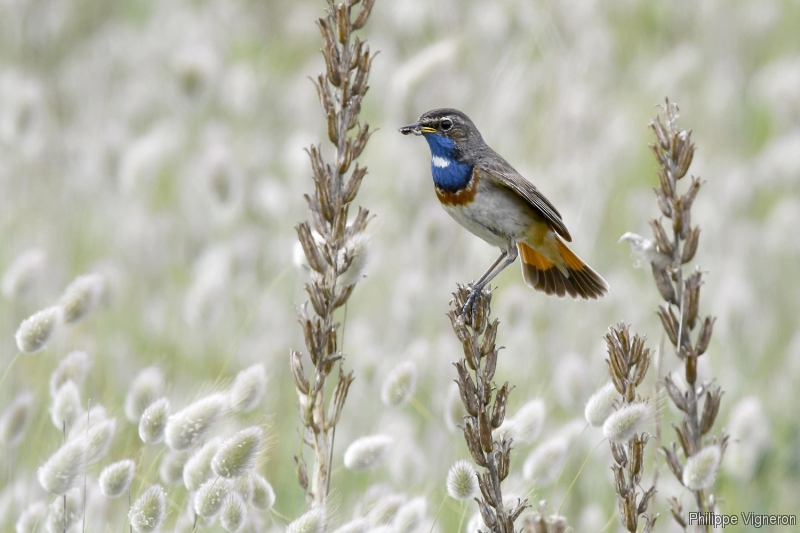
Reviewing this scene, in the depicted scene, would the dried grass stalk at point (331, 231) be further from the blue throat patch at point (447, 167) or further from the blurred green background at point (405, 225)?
the blue throat patch at point (447, 167)

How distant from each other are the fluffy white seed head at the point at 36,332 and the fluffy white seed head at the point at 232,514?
806 millimetres

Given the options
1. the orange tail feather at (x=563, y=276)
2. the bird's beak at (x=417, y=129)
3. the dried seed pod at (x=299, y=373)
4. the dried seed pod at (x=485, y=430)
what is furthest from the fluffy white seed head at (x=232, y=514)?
the orange tail feather at (x=563, y=276)

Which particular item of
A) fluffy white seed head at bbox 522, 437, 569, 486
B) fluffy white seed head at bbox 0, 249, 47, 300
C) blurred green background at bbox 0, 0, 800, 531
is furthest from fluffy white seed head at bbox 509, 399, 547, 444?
fluffy white seed head at bbox 0, 249, 47, 300

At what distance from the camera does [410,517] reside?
2.93 m

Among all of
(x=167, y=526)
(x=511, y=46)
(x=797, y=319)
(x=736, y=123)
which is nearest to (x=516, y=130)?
(x=511, y=46)

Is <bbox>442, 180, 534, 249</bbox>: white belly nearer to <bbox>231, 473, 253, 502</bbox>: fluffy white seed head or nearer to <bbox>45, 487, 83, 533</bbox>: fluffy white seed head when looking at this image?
<bbox>231, 473, 253, 502</bbox>: fluffy white seed head

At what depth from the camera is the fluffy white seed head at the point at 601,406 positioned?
9.14ft

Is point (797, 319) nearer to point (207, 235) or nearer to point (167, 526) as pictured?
point (207, 235)

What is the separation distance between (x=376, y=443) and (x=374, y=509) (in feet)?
0.66

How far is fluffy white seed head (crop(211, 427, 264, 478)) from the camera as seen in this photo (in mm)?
2631

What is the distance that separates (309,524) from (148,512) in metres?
0.42

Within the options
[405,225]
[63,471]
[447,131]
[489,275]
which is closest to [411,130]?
[447,131]

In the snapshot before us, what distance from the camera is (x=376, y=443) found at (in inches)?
121

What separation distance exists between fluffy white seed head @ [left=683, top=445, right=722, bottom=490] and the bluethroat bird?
4.68 feet
